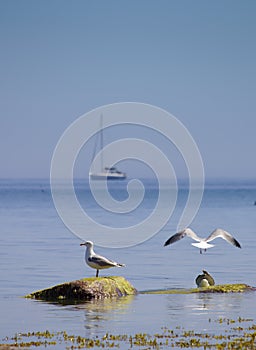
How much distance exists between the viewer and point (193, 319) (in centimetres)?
1916

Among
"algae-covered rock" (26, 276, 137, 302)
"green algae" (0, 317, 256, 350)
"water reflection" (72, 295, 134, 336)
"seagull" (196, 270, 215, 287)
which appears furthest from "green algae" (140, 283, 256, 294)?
"green algae" (0, 317, 256, 350)

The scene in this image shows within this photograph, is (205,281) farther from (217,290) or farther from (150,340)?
(150,340)

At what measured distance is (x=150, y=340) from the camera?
1670 cm

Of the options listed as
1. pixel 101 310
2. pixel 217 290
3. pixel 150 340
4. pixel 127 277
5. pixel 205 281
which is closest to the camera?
pixel 150 340

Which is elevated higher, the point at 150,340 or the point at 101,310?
the point at 101,310

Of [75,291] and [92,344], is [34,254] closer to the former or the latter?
[75,291]

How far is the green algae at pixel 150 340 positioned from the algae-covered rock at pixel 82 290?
4005 millimetres

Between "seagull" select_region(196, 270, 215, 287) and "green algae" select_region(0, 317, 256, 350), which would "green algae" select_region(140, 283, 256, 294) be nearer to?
"seagull" select_region(196, 270, 215, 287)

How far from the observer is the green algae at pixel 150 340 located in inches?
635

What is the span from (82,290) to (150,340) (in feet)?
16.9

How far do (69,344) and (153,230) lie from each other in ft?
113

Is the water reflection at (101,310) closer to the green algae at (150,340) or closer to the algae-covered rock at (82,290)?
the algae-covered rock at (82,290)

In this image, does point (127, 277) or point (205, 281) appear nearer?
point (205, 281)

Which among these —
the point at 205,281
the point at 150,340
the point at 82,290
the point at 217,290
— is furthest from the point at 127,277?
the point at 150,340
